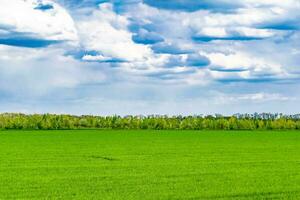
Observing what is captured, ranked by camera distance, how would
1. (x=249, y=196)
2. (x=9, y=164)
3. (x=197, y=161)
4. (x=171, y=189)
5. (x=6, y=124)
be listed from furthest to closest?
(x=6, y=124), (x=197, y=161), (x=9, y=164), (x=171, y=189), (x=249, y=196)

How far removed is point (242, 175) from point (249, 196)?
611cm

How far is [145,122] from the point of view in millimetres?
122875

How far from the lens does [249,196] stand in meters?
18.7

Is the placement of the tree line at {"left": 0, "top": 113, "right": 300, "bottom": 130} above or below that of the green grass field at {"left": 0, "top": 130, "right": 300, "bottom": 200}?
above

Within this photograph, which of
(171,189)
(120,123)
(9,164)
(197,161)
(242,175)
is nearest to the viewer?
(171,189)

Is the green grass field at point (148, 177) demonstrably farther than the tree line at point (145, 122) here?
No

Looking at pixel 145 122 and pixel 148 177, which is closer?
pixel 148 177

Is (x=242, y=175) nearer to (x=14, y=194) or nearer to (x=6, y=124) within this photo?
(x=14, y=194)

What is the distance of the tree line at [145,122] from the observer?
387 feet

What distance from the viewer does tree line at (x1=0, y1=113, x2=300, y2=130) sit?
118000 millimetres

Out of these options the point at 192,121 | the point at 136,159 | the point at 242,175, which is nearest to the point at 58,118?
the point at 192,121

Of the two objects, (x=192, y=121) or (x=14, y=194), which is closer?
(x=14, y=194)

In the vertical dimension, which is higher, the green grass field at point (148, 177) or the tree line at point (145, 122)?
the tree line at point (145, 122)

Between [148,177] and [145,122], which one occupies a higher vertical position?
[145,122]
